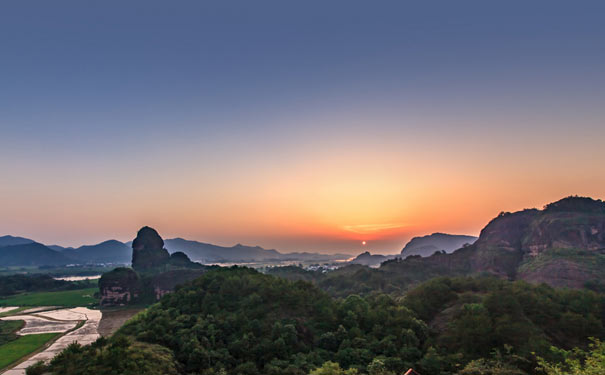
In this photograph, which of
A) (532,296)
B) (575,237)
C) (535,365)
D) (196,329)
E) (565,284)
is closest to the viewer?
(535,365)

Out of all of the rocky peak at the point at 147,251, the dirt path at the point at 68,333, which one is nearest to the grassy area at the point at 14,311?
the dirt path at the point at 68,333

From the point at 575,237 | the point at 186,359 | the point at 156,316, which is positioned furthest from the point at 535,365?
the point at 575,237

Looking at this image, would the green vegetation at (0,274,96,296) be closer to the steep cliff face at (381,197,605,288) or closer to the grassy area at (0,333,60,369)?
the grassy area at (0,333,60,369)

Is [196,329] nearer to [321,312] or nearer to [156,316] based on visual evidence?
[156,316]

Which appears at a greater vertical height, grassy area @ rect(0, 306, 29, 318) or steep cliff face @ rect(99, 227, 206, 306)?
steep cliff face @ rect(99, 227, 206, 306)

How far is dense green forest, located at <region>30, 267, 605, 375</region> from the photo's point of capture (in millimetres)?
21453

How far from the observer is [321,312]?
3184 centimetres

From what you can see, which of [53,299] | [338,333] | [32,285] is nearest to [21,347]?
[338,333]

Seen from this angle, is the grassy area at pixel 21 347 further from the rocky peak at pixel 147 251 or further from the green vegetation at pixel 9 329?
the rocky peak at pixel 147 251

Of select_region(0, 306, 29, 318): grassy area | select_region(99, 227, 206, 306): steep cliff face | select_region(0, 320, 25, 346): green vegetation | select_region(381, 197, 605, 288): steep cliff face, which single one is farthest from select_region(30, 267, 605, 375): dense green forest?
select_region(0, 306, 29, 318): grassy area

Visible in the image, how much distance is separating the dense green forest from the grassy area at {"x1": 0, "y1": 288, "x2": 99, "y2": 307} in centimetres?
7605

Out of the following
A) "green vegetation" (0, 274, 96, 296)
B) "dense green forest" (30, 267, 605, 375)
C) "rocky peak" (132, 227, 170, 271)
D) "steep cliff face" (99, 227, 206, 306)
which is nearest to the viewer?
"dense green forest" (30, 267, 605, 375)

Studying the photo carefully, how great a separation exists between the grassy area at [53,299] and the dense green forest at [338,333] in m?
76.1

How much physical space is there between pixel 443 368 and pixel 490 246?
84489 mm
